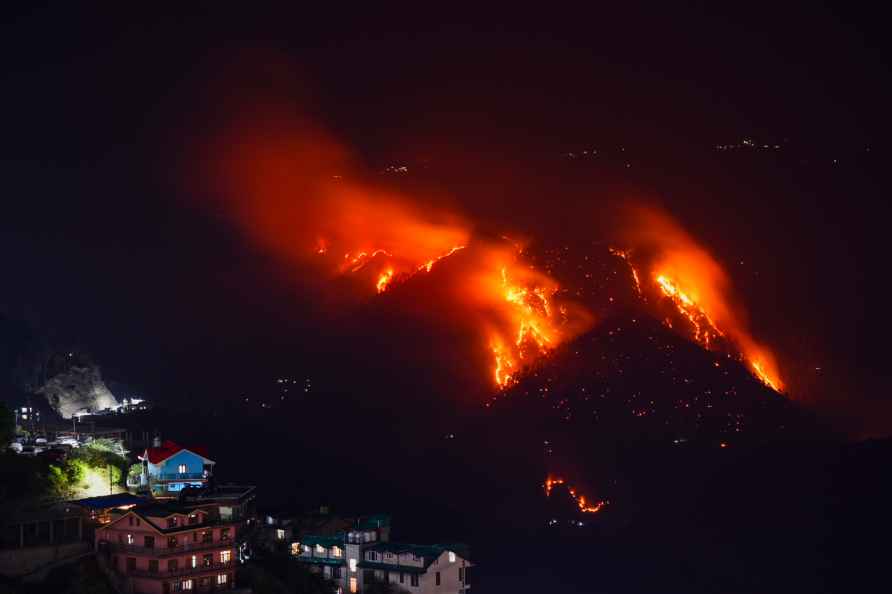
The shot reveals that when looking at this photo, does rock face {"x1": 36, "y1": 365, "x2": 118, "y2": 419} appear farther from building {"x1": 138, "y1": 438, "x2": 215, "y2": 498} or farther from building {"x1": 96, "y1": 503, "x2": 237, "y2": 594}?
building {"x1": 96, "y1": 503, "x2": 237, "y2": 594}

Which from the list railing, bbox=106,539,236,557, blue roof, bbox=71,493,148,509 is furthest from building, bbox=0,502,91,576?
railing, bbox=106,539,236,557

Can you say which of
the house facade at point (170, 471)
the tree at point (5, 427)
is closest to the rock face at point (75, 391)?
the house facade at point (170, 471)

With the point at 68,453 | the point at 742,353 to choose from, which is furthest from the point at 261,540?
the point at 742,353

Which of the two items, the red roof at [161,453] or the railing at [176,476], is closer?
the red roof at [161,453]

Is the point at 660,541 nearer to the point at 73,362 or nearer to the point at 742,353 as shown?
the point at 742,353

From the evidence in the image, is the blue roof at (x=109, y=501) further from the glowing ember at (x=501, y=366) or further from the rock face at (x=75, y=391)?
the glowing ember at (x=501, y=366)

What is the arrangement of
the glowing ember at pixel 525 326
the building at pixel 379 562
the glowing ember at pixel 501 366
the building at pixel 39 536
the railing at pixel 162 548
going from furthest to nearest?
the glowing ember at pixel 525 326, the glowing ember at pixel 501 366, the building at pixel 379 562, the railing at pixel 162 548, the building at pixel 39 536

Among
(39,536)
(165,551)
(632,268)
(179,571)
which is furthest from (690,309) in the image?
(39,536)
